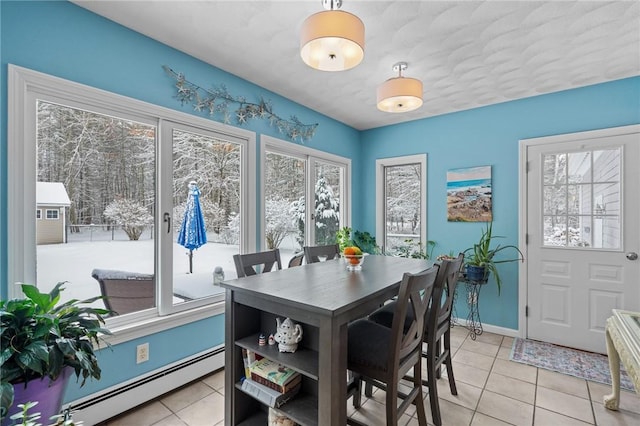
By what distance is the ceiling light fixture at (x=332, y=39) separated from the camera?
1.47 m

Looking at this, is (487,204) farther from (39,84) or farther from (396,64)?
(39,84)

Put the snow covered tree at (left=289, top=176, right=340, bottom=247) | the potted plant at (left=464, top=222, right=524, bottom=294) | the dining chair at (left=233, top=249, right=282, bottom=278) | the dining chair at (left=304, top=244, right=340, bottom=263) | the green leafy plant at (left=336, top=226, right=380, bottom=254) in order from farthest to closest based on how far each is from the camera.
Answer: the green leafy plant at (left=336, top=226, right=380, bottom=254) < the snow covered tree at (left=289, top=176, right=340, bottom=247) < the potted plant at (left=464, top=222, right=524, bottom=294) < the dining chair at (left=304, top=244, right=340, bottom=263) < the dining chair at (left=233, top=249, right=282, bottom=278)

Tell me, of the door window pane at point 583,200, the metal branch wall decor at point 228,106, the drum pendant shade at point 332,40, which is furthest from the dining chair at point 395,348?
the door window pane at point 583,200

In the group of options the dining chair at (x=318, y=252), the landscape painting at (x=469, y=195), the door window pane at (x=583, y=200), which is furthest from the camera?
the landscape painting at (x=469, y=195)

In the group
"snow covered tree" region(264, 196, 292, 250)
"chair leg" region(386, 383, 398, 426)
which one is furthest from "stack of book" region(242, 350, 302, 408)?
"snow covered tree" region(264, 196, 292, 250)

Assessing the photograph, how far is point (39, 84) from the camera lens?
1.69 metres

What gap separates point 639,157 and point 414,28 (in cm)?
248

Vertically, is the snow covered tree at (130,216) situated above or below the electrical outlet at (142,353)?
above

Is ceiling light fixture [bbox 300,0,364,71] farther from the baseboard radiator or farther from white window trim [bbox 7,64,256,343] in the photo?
the baseboard radiator

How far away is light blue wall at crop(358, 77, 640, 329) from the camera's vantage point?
2.87 meters

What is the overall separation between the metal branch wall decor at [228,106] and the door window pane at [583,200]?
2751 mm

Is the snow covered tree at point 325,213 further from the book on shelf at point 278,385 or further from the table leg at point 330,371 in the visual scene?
the table leg at point 330,371

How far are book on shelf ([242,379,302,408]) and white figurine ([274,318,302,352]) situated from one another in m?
0.21

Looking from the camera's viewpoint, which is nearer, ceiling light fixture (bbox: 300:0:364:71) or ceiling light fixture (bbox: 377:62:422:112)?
ceiling light fixture (bbox: 300:0:364:71)
